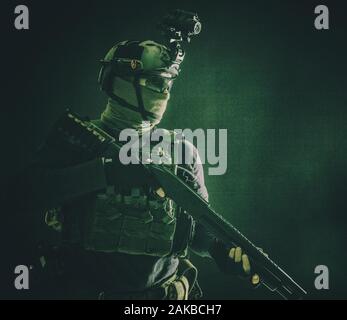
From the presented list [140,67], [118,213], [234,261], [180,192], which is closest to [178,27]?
[140,67]

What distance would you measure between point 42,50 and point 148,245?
3.92 feet

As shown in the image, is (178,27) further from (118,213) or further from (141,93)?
(118,213)

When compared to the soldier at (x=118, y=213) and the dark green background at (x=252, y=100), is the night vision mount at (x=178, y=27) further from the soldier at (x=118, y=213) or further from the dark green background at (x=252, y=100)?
the dark green background at (x=252, y=100)

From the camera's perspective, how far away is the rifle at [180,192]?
2113mm

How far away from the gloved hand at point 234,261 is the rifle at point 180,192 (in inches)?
1.0

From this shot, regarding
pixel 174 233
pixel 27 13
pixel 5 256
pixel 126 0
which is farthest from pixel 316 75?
pixel 5 256

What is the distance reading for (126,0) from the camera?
9.46 ft

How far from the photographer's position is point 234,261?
237 centimetres

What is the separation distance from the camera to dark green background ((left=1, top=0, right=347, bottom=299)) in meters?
2.82

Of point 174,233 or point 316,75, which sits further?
point 316,75

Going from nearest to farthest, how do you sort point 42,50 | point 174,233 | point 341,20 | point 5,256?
point 174,233 → point 5,256 → point 42,50 → point 341,20

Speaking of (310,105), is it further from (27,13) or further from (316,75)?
(27,13)

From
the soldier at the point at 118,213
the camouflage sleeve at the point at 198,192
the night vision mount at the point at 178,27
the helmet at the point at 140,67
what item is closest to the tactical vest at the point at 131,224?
the soldier at the point at 118,213

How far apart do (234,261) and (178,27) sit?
104cm
